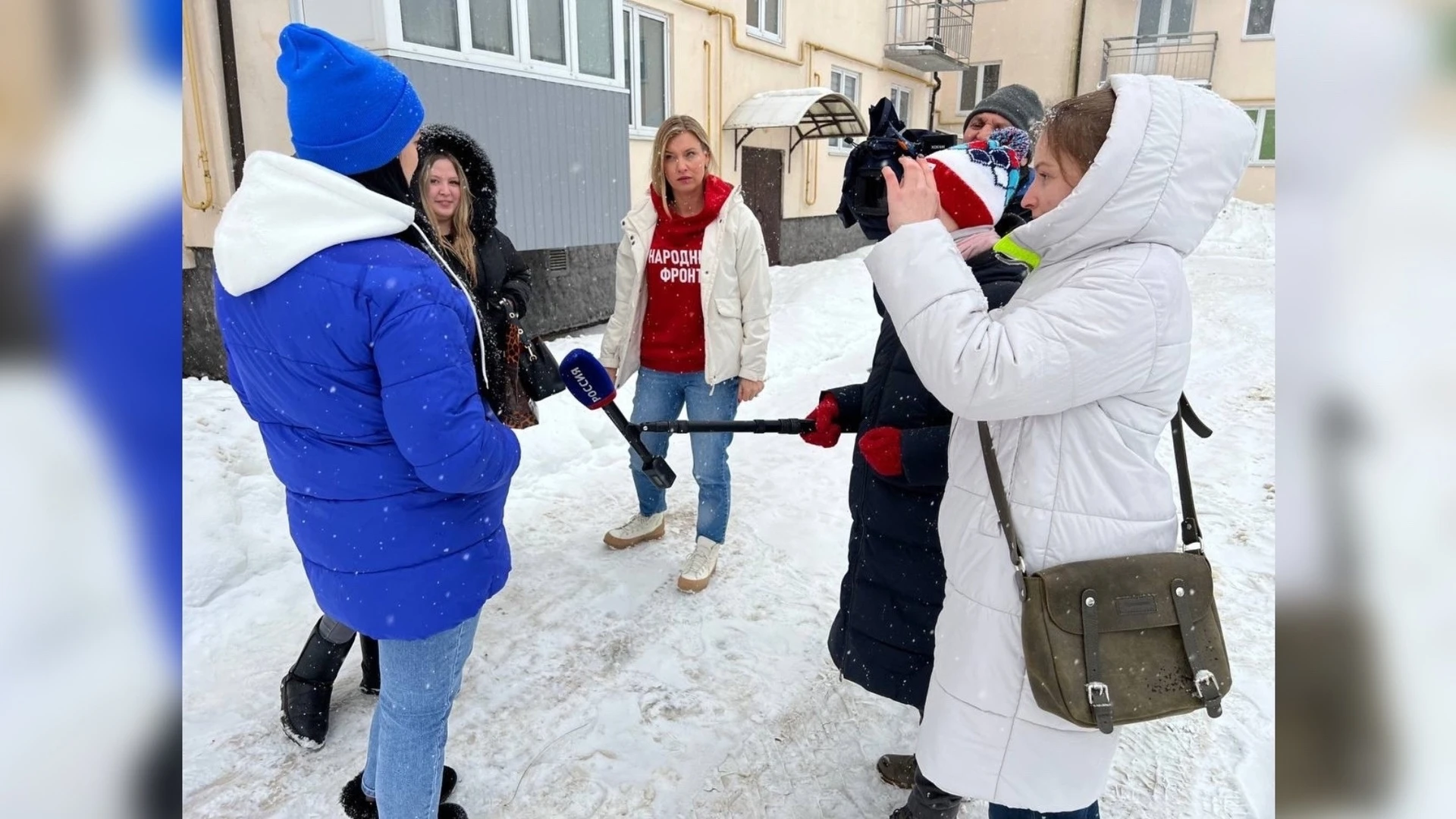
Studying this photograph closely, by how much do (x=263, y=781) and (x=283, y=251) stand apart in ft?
5.52

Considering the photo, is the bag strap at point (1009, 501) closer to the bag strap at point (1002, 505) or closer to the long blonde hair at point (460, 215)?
the bag strap at point (1002, 505)

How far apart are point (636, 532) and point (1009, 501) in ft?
8.27

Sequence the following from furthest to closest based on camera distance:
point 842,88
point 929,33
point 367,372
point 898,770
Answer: point 929,33
point 842,88
point 898,770
point 367,372

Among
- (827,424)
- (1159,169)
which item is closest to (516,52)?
(827,424)

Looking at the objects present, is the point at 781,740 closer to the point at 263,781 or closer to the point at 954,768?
the point at 954,768

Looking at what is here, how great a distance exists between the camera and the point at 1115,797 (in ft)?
7.42

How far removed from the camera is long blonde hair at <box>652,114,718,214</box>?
10.4 ft

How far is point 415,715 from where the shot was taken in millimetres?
1720

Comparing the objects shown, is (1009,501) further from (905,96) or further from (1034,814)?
(905,96)

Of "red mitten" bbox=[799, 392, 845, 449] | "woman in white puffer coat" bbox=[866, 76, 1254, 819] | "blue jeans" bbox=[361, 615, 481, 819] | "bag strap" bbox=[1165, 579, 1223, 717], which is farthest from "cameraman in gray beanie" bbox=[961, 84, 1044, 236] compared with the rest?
"blue jeans" bbox=[361, 615, 481, 819]

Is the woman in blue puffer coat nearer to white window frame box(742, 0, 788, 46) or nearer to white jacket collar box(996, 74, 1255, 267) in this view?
white jacket collar box(996, 74, 1255, 267)

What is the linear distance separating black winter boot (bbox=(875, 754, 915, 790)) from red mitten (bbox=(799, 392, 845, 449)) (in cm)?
96

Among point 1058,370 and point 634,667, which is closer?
point 1058,370

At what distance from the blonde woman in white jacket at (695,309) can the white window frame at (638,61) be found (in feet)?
17.5
